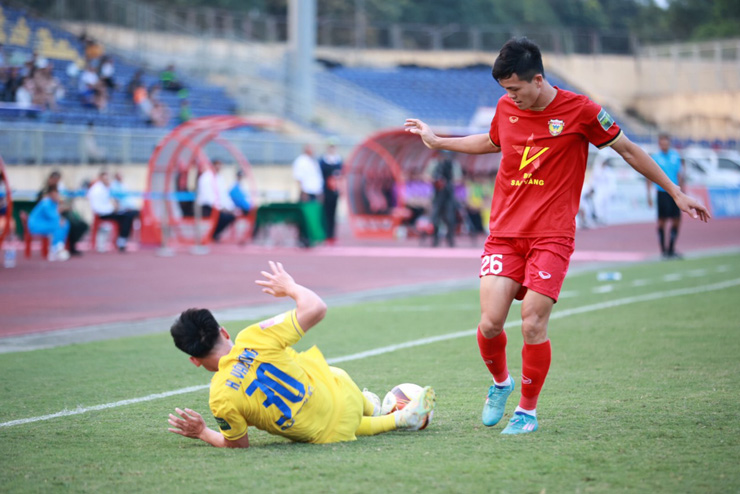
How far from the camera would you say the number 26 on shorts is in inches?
216

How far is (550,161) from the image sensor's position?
17.9 feet

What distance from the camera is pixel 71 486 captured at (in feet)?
14.4

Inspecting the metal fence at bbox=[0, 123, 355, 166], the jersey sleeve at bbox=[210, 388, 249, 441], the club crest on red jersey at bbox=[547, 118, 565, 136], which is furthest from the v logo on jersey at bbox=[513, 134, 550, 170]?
the metal fence at bbox=[0, 123, 355, 166]

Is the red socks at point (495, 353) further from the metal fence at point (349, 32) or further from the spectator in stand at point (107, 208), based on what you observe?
the metal fence at point (349, 32)

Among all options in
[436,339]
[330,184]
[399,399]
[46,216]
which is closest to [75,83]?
[330,184]

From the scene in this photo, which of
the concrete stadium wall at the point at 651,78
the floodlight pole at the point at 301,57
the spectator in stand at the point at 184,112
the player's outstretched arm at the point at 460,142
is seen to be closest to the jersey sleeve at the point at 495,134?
the player's outstretched arm at the point at 460,142

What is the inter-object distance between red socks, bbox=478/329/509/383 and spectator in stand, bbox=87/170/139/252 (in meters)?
16.5

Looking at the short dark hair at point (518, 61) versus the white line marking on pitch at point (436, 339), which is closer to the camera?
the short dark hair at point (518, 61)

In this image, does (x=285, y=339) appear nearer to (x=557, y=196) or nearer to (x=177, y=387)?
(x=557, y=196)

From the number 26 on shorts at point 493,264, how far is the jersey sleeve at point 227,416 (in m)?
1.59

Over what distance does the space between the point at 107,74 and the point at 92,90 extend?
2066 mm

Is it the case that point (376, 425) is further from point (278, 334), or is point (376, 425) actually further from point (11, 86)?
point (11, 86)

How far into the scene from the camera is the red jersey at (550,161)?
541 cm

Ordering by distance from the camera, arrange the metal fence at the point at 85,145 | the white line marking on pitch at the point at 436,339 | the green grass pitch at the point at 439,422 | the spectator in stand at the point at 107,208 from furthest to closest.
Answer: the metal fence at the point at 85,145
the spectator in stand at the point at 107,208
the white line marking on pitch at the point at 436,339
the green grass pitch at the point at 439,422
